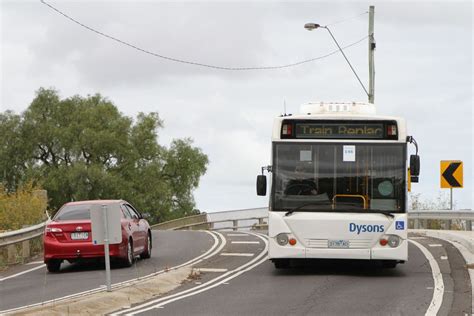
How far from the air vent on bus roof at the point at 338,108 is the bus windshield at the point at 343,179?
3.09 ft

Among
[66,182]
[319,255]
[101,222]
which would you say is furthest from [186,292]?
[66,182]

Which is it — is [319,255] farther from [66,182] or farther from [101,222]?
[66,182]

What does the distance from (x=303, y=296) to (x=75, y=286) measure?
4640 mm

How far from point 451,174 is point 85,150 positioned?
46.3 metres

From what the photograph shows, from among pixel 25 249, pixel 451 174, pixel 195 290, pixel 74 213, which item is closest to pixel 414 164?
pixel 195 290

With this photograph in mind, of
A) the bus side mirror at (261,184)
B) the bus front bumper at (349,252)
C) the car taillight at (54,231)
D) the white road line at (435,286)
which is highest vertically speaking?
the bus side mirror at (261,184)

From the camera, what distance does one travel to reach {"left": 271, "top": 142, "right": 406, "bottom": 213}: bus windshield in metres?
18.2

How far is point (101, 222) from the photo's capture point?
16.1 m

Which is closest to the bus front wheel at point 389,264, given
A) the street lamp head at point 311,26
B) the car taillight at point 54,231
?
the car taillight at point 54,231

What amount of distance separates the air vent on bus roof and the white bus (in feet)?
1.47

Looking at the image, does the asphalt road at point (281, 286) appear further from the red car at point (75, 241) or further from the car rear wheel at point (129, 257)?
the red car at point (75, 241)

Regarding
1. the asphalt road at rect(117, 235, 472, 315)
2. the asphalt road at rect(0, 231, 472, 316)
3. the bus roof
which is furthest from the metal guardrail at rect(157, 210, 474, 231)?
the bus roof

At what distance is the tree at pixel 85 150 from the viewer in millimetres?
70000

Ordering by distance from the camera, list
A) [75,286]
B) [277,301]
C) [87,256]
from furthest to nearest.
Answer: [87,256] → [75,286] → [277,301]
